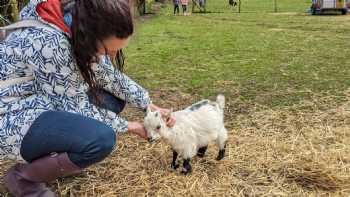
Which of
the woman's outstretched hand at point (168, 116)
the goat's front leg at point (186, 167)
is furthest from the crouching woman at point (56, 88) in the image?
the goat's front leg at point (186, 167)

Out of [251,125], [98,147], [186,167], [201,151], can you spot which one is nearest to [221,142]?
[201,151]

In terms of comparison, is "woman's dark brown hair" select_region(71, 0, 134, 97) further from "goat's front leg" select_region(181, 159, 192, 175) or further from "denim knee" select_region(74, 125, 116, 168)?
"goat's front leg" select_region(181, 159, 192, 175)

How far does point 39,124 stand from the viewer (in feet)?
7.70

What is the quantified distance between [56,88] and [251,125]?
2070 millimetres

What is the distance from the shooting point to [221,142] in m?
3.33

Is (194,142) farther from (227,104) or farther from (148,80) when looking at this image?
(148,80)

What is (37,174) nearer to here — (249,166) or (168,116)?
→ (168,116)

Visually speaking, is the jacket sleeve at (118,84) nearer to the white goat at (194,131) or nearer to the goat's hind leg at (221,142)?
the white goat at (194,131)

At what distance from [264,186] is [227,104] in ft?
5.44

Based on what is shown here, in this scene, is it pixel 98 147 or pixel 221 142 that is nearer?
pixel 98 147

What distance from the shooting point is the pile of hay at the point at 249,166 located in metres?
2.96

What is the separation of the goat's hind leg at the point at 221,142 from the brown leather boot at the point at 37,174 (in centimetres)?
111

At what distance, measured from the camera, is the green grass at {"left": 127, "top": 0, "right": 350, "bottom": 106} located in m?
5.14

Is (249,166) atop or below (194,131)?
below
